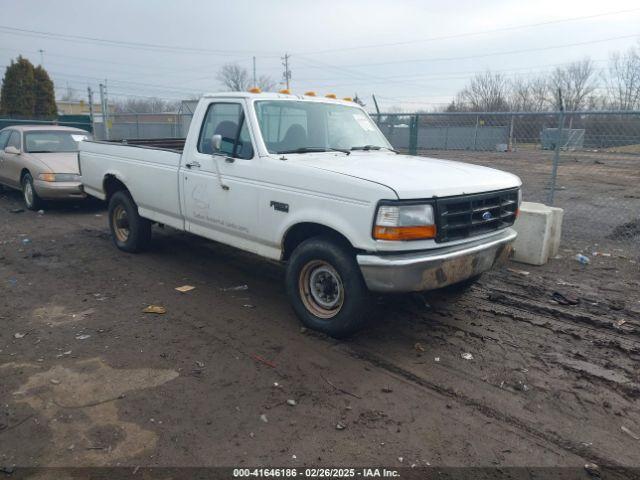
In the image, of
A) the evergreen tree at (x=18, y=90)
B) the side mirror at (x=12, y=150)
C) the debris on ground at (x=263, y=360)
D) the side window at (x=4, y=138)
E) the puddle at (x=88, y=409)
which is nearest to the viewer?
the puddle at (x=88, y=409)

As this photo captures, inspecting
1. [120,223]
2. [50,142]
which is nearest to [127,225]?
[120,223]

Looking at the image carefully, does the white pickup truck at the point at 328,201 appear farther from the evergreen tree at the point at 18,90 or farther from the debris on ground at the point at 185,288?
the evergreen tree at the point at 18,90

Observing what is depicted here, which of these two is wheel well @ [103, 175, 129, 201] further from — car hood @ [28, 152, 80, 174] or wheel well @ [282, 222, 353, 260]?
wheel well @ [282, 222, 353, 260]

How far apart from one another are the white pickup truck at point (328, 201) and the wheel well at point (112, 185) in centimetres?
101

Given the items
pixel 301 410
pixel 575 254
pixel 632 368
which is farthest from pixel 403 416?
pixel 575 254

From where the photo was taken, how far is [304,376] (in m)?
3.72

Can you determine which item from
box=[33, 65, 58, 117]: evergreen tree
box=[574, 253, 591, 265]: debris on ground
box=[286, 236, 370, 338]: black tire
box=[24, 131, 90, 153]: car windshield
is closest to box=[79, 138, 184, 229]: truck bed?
box=[286, 236, 370, 338]: black tire

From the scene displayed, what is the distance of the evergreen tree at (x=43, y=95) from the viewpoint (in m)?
30.2

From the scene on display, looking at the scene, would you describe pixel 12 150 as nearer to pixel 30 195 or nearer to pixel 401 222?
pixel 30 195

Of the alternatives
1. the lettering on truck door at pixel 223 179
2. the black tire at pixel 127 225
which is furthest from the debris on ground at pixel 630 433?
the black tire at pixel 127 225

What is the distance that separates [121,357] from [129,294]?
1.56 metres

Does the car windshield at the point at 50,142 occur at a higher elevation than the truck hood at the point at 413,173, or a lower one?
higher

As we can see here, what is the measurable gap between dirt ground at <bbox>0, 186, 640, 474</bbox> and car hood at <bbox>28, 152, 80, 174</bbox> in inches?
170

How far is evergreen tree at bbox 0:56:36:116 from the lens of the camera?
29.6 metres
